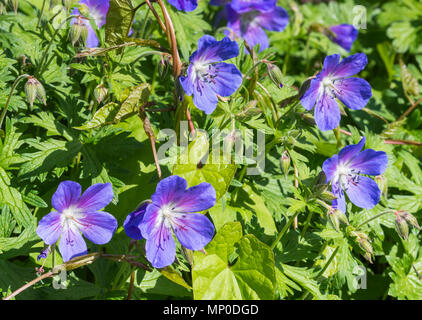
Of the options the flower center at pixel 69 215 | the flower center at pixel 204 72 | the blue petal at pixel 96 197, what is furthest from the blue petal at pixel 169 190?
the flower center at pixel 204 72

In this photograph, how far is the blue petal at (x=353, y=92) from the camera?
1.94 m

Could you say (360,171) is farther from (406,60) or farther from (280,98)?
(406,60)

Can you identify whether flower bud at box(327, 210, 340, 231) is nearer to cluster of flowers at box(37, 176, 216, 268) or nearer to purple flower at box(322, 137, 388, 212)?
purple flower at box(322, 137, 388, 212)

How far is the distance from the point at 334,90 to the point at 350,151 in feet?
0.88

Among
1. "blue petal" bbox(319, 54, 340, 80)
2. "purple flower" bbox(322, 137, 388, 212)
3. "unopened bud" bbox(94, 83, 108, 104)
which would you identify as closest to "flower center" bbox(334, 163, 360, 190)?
"purple flower" bbox(322, 137, 388, 212)

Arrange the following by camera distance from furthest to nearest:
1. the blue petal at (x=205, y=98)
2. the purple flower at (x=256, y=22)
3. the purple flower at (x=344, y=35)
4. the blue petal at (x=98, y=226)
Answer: the purple flower at (x=344, y=35), the purple flower at (x=256, y=22), the blue petal at (x=205, y=98), the blue petal at (x=98, y=226)

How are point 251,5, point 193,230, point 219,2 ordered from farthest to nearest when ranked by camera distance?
point 219,2
point 251,5
point 193,230

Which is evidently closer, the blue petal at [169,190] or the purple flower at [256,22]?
the blue petal at [169,190]

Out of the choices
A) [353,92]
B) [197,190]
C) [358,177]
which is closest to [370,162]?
[358,177]

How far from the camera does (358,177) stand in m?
1.87

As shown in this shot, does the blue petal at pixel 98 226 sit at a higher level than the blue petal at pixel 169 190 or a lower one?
lower

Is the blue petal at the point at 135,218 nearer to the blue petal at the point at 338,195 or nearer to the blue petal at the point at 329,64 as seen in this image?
the blue petal at the point at 338,195

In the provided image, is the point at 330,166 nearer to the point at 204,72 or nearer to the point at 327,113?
the point at 327,113

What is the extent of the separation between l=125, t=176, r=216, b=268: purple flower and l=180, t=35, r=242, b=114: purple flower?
31cm
